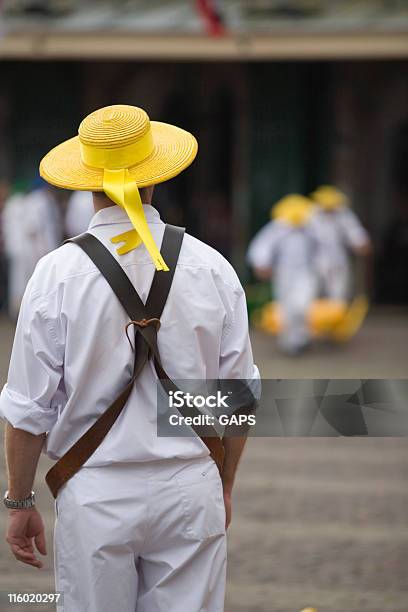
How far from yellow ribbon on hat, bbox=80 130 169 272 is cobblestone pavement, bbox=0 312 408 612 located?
2290 millimetres

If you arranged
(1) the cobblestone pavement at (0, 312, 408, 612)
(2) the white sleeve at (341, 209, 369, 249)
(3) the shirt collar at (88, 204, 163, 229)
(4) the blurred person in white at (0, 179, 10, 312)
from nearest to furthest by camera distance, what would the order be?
(3) the shirt collar at (88, 204, 163, 229) → (1) the cobblestone pavement at (0, 312, 408, 612) → (2) the white sleeve at (341, 209, 369, 249) → (4) the blurred person in white at (0, 179, 10, 312)

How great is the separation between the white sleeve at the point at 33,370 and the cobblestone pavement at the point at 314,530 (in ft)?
6.55

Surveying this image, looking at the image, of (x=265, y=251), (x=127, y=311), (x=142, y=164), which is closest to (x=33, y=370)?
(x=127, y=311)

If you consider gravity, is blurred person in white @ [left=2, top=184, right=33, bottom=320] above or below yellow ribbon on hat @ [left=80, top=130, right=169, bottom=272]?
below

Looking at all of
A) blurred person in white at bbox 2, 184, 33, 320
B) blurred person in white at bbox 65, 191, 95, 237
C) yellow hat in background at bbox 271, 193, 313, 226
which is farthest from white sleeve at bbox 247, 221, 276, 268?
blurred person in white at bbox 2, 184, 33, 320

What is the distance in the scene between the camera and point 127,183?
2.89 meters

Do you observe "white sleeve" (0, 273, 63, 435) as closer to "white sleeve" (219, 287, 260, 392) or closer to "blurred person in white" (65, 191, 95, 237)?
"white sleeve" (219, 287, 260, 392)

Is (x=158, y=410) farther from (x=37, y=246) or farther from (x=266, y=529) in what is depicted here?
(x=37, y=246)

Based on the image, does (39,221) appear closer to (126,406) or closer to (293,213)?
(293,213)

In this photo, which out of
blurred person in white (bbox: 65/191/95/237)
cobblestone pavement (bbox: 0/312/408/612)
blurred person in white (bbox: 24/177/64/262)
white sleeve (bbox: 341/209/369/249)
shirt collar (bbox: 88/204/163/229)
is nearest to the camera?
shirt collar (bbox: 88/204/163/229)

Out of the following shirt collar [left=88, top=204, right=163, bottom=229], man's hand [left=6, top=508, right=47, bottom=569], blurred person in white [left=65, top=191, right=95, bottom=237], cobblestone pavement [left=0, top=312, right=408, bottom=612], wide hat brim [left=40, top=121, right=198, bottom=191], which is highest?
wide hat brim [left=40, top=121, right=198, bottom=191]

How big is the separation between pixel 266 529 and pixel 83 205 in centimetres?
695

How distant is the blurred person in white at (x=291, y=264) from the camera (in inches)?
486

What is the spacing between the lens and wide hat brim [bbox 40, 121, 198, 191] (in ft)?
9.66
